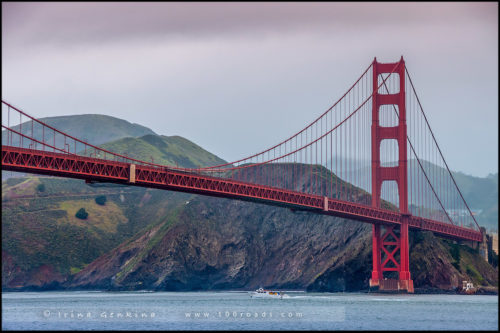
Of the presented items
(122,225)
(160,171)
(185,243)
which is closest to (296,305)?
(160,171)

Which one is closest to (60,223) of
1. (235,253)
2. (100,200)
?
(100,200)

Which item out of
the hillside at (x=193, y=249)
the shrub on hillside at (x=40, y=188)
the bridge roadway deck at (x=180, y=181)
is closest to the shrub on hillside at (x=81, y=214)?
the hillside at (x=193, y=249)

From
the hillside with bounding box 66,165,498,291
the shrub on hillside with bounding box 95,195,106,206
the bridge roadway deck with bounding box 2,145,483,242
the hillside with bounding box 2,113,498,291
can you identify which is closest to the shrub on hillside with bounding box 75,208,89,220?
the hillside with bounding box 2,113,498,291

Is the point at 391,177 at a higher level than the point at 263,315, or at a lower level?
higher

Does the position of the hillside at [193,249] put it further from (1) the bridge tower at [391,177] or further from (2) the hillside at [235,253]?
(1) the bridge tower at [391,177]

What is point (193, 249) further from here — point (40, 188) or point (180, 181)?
point (180, 181)

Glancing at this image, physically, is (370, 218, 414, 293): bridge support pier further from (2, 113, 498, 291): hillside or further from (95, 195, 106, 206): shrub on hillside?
(95, 195, 106, 206): shrub on hillside
